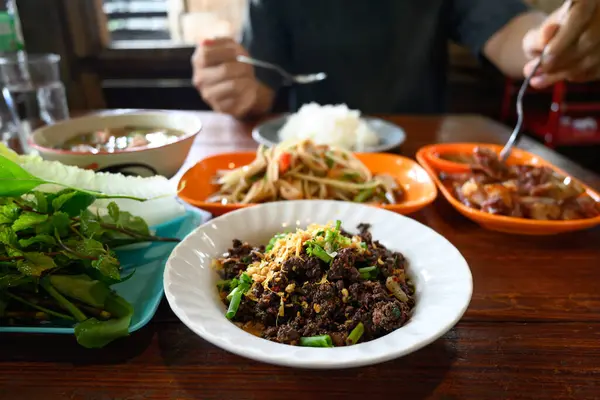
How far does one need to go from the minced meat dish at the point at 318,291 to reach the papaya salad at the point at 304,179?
43 cm

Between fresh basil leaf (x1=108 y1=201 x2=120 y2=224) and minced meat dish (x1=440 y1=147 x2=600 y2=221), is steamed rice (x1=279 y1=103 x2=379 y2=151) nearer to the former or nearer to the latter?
minced meat dish (x1=440 y1=147 x2=600 y2=221)

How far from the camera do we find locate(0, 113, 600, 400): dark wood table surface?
0.67m

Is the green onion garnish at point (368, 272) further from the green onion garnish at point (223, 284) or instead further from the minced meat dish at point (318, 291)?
the green onion garnish at point (223, 284)

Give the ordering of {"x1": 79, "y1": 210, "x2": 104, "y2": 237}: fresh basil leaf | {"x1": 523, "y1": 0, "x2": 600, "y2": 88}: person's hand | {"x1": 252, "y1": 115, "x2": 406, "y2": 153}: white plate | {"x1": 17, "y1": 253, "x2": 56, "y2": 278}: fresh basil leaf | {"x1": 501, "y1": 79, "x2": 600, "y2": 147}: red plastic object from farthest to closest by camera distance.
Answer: {"x1": 501, "y1": 79, "x2": 600, "y2": 147}: red plastic object, {"x1": 252, "y1": 115, "x2": 406, "y2": 153}: white plate, {"x1": 523, "y1": 0, "x2": 600, "y2": 88}: person's hand, {"x1": 79, "y1": 210, "x2": 104, "y2": 237}: fresh basil leaf, {"x1": 17, "y1": 253, "x2": 56, "y2": 278}: fresh basil leaf

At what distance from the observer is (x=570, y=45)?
1.53 meters

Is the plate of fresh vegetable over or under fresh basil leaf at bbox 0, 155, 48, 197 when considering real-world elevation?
under

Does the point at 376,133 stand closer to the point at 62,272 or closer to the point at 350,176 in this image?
the point at 350,176

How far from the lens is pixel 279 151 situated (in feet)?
4.66

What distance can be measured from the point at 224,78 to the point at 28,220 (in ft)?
4.94

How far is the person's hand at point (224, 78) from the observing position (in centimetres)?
213

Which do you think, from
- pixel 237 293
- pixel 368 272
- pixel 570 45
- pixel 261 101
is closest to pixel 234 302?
pixel 237 293

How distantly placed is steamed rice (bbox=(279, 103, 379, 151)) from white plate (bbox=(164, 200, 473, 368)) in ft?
2.44

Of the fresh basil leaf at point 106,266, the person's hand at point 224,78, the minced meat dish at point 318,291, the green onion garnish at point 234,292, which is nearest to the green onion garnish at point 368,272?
the minced meat dish at point 318,291

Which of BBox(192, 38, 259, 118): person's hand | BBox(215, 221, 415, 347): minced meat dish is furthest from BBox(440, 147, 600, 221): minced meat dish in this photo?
BBox(192, 38, 259, 118): person's hand
